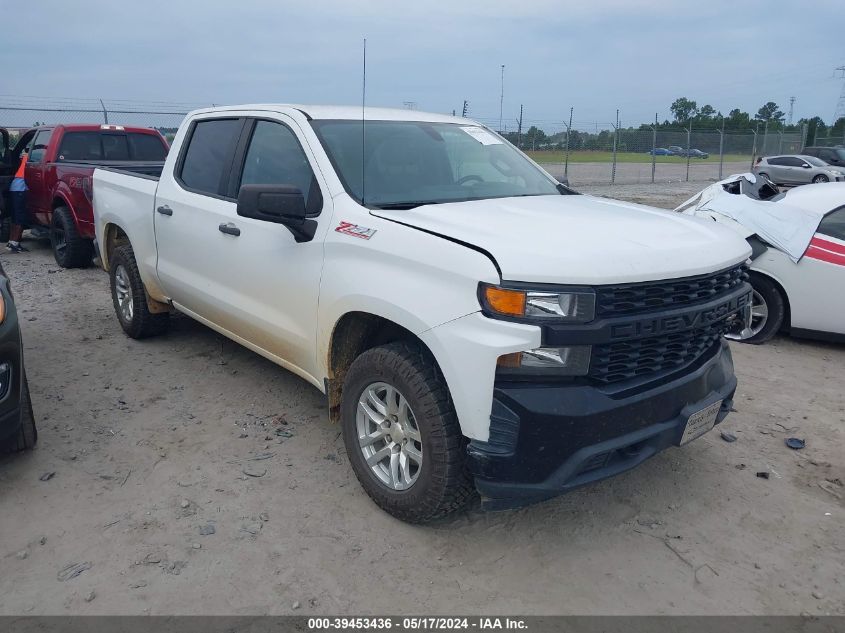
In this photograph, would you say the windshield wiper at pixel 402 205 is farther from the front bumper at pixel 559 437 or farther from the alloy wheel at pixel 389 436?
the front bumper at pixel 559 437

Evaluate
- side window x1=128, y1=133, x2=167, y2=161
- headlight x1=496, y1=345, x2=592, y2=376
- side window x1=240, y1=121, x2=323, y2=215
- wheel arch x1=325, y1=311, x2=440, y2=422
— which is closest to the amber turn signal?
headlight x1=496, y1=345, x2=592, y2=376

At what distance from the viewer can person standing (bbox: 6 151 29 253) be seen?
972 cm

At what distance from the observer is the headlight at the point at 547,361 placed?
270cm

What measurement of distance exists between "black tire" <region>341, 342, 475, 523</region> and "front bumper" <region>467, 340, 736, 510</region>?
0.16 meters

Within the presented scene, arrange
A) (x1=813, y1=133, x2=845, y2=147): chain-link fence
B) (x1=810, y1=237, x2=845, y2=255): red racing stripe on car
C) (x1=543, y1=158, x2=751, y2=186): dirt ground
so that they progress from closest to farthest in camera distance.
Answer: (x1=810, y1=237, x2=845, y2=255): red racing stripe on car
(x1=543, y1=158, x2=751, y2=186): dirt ground
(x1=813, y1=133, x2=845, y2=147): chain-link fence

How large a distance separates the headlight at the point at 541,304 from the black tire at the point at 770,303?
3.93 meters

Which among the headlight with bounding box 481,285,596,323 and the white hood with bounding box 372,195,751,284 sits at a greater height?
the white hood with bounding box 372,195,751,284

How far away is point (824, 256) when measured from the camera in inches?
225

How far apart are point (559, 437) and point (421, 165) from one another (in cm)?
189

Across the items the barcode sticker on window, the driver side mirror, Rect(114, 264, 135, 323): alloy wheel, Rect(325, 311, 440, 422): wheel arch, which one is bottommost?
Rect(114, 264, 135, 323): alloy wheel

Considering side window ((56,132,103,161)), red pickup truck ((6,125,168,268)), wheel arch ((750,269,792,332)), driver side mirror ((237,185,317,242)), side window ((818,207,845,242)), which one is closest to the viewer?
driver side mirror ((237,185,317,242))

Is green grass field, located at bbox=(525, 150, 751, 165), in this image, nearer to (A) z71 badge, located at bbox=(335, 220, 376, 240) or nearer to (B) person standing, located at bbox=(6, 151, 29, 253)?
(B) person standing, located at bbox=(6, 151, 29, 253)

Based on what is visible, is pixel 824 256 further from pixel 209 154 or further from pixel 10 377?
pixel 10 377

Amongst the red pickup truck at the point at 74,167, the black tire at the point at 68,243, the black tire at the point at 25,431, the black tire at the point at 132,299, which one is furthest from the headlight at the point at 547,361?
the black tire at the point at 68,243
